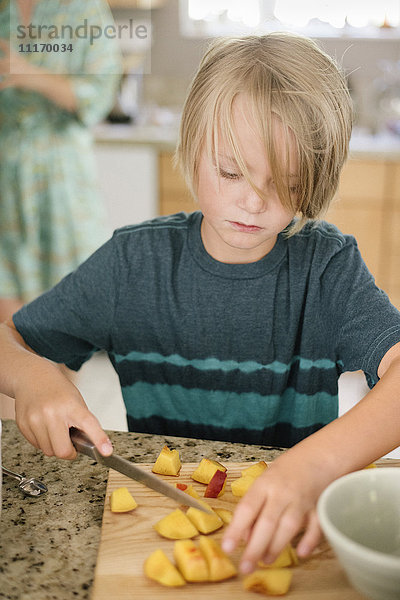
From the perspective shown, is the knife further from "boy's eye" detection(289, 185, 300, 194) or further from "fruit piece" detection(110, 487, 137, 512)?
"boy's eye" detection(289, 185, 300, 194)

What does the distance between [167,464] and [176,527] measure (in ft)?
0.41

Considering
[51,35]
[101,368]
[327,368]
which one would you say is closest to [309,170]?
[327,368]

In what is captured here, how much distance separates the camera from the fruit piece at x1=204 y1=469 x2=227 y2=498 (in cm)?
78

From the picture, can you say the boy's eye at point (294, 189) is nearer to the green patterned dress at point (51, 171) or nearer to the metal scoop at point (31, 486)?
the metal scoop at point (31, 486)

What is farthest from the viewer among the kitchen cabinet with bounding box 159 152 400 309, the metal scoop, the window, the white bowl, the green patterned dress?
the window

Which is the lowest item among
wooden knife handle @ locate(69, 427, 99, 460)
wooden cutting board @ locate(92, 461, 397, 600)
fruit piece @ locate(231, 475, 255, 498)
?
wooden cutting board @ locate(92, 461, 397, 600)

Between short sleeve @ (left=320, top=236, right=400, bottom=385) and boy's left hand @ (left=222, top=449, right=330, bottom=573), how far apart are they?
33 centimetres

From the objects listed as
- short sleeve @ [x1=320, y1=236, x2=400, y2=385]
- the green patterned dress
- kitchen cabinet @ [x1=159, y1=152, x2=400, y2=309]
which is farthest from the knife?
kitchen cabinet @ [x1=159, y1=152, x2=400, y2=309]

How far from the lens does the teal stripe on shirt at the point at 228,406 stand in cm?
113

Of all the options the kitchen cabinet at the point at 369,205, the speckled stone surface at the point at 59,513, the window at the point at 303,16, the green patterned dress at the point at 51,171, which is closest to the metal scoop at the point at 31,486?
the speckled stone surface at the point at 59,513

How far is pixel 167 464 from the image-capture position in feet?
2.67

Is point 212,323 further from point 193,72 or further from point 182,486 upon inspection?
point 193,72

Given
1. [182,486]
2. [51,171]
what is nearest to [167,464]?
[182,486]

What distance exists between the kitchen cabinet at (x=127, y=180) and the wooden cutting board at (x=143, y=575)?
8.52ft
